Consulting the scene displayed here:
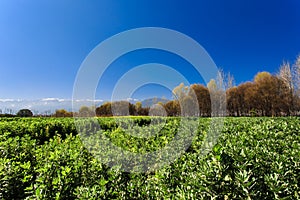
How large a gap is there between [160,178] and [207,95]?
5059cm

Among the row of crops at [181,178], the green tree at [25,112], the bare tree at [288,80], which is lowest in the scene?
the row of crops at [181,178]

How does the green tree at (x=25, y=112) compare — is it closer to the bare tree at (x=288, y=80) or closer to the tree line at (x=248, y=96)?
the tree line at (x=248, y=96)

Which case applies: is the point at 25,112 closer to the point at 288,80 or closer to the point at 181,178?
the point at 181,178

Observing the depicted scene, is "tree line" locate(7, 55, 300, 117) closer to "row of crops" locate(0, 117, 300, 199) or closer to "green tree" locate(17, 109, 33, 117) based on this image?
"green tree" locate(17, 109, 33, 117)

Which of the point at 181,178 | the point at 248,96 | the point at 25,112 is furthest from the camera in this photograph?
the point at 248,96

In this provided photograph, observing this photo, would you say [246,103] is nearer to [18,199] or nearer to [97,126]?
[97,126]

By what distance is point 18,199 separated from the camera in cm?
327

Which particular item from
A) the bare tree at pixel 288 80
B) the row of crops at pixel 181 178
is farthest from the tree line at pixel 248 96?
the row of crops at pixel 181 178

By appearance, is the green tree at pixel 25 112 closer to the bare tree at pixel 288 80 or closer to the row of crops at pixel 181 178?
the row of crops at pixel 181 178

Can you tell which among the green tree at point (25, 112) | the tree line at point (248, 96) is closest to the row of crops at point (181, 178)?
A: the tree line at point (248, 96)

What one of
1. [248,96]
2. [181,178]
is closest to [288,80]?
[248,96]

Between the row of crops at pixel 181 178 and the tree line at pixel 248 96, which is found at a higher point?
the tree line at pixel 248 96

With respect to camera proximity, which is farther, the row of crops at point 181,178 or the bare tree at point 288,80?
the bare tree at point 288,80

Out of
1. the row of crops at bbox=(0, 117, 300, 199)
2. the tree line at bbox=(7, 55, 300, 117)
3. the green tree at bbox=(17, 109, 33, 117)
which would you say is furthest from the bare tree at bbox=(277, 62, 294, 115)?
the green tree at bbox=(17, 109, 33, 117)
